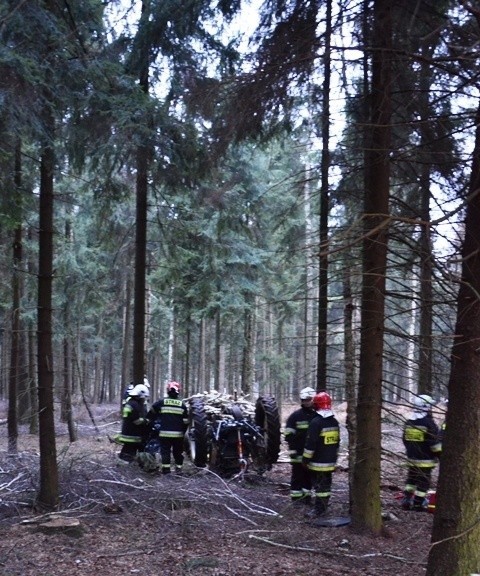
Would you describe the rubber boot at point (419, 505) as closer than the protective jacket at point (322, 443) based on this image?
No

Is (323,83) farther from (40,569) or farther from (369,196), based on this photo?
(40,569)

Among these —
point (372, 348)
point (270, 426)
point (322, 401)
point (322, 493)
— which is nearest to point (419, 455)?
point (322, 493)

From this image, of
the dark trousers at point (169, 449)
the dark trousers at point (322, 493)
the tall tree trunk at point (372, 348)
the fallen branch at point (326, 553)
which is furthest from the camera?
the dark trousers at point (169, 449)

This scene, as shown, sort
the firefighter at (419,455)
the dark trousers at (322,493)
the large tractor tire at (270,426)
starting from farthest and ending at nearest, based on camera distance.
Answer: the large tractor tire at (270,426) → the firefighter at (419,455) → the dark trousers at (322,493)

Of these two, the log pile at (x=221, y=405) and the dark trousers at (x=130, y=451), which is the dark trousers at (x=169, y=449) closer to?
the dark trousers at (x=130, y=451)

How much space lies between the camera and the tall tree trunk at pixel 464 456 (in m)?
4.59

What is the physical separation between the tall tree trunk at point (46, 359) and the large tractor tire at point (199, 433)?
3.42 meters

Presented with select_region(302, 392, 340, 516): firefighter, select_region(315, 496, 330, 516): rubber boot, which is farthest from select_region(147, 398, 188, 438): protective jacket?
select_region(315, 496, 330, 516): rubber boot

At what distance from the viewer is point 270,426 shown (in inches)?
430

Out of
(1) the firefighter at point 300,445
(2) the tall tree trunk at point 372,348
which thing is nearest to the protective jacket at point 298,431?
(1) the firefighter at point 300,445

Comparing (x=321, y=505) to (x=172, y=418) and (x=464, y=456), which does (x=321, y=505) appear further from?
(x=464, y=456)

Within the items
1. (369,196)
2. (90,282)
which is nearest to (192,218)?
(90,282)

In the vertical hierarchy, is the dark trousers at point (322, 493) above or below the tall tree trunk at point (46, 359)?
below

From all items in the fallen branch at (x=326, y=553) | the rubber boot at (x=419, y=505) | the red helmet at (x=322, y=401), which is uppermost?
the red helmet at (x=322, y=401)
